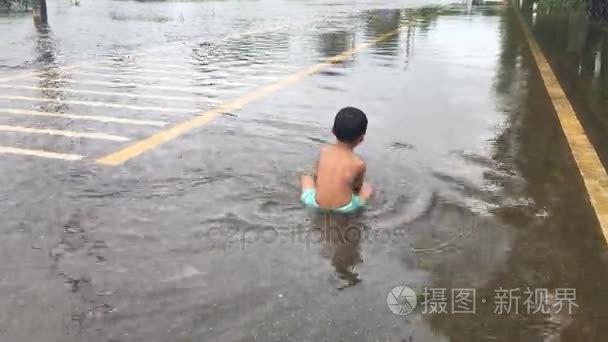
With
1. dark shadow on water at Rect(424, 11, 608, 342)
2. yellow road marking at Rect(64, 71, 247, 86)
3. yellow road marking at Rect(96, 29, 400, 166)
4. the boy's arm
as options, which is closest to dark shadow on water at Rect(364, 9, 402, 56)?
yellow road marking at Rect(96, 29, 400, 166)

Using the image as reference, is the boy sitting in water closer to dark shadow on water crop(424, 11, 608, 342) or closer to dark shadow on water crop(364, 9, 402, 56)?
dark shadow on water crop(424, 11, 608, 342)

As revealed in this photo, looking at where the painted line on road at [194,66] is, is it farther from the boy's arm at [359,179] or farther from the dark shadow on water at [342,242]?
the dark shadow on water at [342,242]

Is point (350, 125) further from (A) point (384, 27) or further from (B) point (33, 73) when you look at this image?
(A) point (384, 27)

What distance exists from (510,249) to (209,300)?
1754mm

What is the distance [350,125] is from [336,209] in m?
0.56

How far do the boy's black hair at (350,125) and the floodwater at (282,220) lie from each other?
1.61 feet

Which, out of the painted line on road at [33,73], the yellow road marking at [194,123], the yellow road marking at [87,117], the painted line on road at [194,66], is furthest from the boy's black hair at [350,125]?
the painted line on road at [33,73]

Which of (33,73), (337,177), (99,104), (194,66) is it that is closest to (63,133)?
(99,104)

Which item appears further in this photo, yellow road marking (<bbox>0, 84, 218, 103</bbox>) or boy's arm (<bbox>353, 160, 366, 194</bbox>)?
yellow road marking (<bbox>0, 84, 218, 103</bbox>)

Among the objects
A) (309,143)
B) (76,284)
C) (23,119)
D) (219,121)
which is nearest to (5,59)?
(23,119)

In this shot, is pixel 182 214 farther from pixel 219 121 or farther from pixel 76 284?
pixel 219 121

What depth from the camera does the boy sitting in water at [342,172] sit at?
4.38 m

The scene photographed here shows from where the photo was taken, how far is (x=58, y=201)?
14.9 feet

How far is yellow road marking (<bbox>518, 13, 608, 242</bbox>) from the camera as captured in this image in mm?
4580
